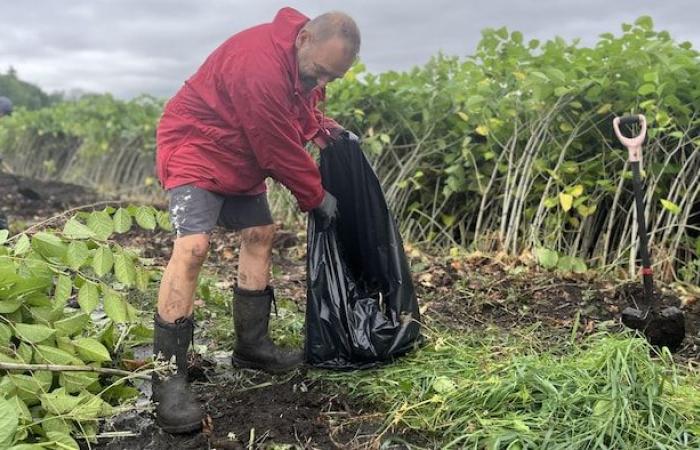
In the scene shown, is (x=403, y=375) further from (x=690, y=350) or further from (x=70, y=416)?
(x=690, y=350)

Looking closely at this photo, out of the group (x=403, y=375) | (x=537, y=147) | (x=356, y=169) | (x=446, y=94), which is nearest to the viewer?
(x=403, y=375)

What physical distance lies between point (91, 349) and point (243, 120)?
101 cm

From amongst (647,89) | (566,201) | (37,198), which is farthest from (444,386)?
(37,198)

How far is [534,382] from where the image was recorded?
222 centimetres

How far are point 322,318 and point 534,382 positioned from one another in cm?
99

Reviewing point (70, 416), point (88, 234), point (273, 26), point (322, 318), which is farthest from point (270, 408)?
point (273, 26)

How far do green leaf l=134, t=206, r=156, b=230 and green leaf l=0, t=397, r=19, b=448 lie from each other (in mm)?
928

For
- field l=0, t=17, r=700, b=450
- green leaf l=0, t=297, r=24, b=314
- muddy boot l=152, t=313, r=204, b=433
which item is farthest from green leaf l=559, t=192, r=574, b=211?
green leaf l=0, t=297, r=24, b=314

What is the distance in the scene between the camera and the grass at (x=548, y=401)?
1971mm

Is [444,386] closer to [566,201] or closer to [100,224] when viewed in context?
[100,224]

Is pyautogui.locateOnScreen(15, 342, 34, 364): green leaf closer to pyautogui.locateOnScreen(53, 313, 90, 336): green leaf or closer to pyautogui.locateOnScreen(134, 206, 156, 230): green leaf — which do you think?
pyautogui.locateOnScreen(53, 313, 90, 336): green leaf

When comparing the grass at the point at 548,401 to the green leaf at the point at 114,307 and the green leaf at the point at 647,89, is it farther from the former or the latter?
the green leaf at the point at 647,89

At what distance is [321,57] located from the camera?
7.77 ft

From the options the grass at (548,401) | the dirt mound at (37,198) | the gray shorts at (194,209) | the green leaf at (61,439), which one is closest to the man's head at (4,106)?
the dirt mound at (37,198)
